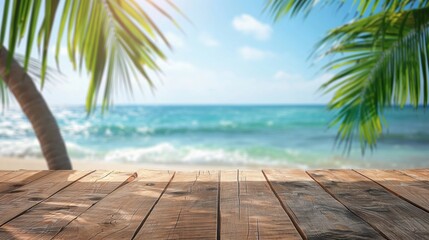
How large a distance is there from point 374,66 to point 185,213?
77.6 inches

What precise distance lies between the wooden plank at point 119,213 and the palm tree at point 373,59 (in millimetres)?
1340

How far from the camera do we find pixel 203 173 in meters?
1.72

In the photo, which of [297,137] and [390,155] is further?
[297,137]

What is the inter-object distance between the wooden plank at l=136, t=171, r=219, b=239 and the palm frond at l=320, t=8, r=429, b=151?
1446 millimetres

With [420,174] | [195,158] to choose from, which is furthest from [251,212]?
[195,158]

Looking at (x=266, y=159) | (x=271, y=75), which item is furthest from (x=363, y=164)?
(x=271, y=75)

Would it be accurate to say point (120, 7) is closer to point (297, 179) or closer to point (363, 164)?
point (297, 179)

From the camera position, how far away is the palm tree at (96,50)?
6.11 ft

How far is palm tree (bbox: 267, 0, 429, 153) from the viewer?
2.36 m

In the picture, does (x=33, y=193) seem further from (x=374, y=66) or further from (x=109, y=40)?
(x=374, y=66)

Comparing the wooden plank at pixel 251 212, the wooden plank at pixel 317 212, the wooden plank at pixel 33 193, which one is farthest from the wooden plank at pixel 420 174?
the wooden plank at pixel 33 193

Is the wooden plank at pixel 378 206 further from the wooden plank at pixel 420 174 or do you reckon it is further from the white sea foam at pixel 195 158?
the white sea foam at pixel 195 158

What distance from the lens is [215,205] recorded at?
1188 millimetres

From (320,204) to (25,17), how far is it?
Answer: 3.59 ft
